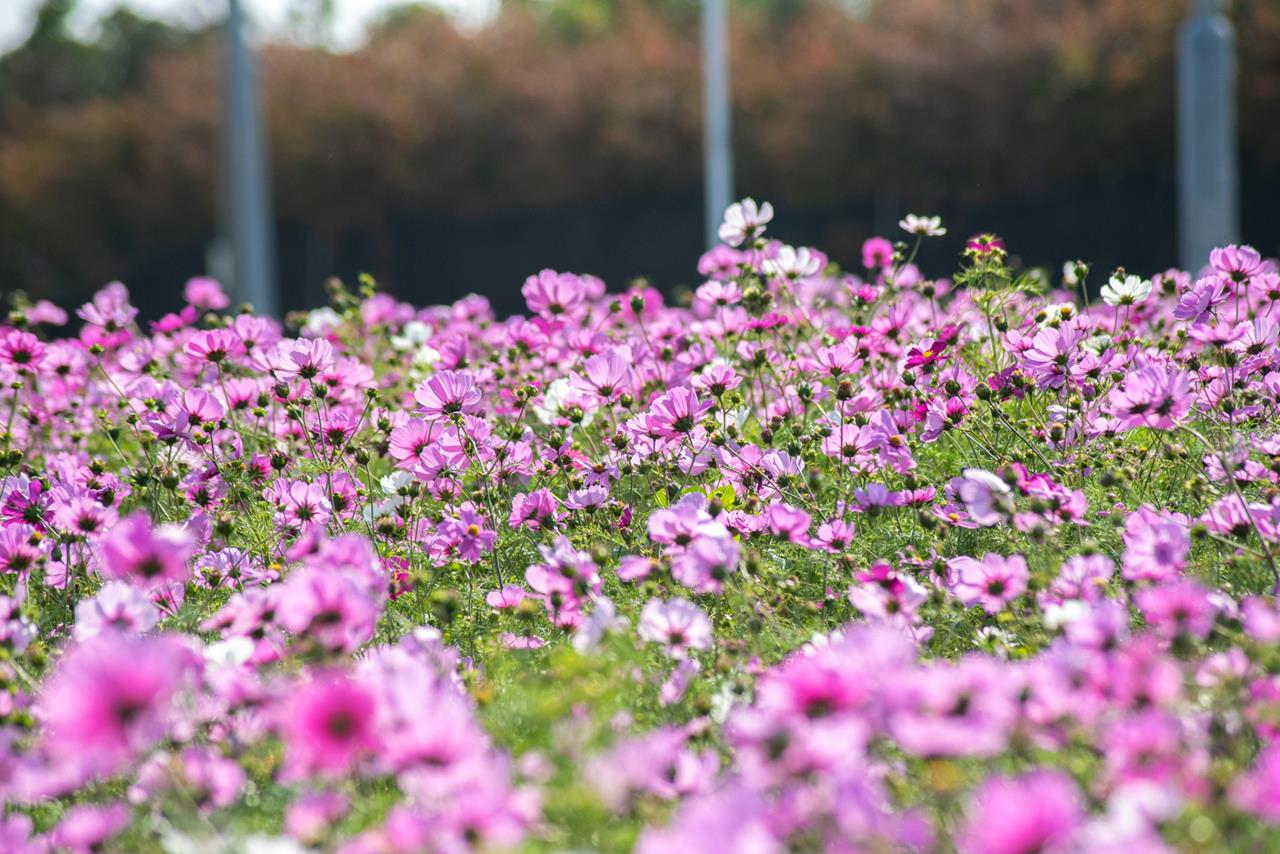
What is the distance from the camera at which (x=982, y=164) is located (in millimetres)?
12961

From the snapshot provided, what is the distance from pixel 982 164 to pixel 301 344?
11.5 metres

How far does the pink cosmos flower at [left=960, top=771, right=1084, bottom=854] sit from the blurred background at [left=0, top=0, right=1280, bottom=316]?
10.9 m

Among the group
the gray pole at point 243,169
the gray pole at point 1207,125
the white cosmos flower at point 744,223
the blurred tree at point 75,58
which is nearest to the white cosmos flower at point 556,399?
the white cosmos flower at point 744,223

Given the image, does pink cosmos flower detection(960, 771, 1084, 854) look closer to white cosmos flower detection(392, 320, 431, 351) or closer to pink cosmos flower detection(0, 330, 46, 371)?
pink cosmos flower detection(0, 330, 46, 371)

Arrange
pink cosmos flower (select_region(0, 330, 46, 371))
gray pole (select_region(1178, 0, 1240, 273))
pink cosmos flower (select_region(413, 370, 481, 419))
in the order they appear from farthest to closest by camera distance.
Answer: gray pole (select_region(1178, 0, 1240, 273))
pink cosmos flower (select_region(0, 330, 46, 371))
pink cosmos flower (select_region(413, 370, 481, 419))

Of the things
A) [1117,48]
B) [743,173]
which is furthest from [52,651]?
[743,173]

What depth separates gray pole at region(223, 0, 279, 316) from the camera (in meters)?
9.91

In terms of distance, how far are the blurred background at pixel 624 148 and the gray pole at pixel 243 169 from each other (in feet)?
4.22

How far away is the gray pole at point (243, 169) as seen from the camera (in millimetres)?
9914

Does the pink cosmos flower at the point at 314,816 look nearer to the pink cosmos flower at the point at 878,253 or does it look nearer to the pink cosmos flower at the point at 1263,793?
the pink cosmos flower at the point at 1263,793

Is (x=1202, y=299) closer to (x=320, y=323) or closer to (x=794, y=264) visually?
(x=794, y=264)

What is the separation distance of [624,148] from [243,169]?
6525 millimetres

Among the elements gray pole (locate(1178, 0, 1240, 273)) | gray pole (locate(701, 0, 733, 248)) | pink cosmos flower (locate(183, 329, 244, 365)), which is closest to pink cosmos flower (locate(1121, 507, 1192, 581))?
pink cosmos flower (locate(183, 329, 244, 365))

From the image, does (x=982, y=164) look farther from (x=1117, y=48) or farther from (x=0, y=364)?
(x=0, y=364)
